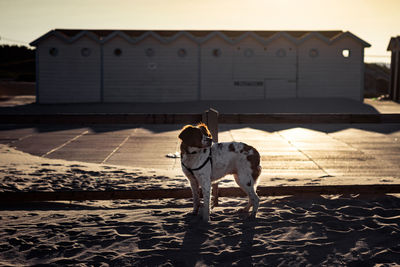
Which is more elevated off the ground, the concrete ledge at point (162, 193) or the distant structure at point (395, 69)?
the distant structure at point (395, 69)

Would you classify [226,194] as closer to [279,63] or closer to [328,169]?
[328,169]

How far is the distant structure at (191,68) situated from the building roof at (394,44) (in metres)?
6.33

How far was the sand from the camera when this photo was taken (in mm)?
4371

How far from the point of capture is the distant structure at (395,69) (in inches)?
1401

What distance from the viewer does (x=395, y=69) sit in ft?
118

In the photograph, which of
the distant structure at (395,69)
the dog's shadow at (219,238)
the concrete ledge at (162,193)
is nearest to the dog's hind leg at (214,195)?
the concrete ledge at (162,193)

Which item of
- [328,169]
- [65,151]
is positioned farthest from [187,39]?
[328,169]

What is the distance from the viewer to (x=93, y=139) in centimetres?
1525

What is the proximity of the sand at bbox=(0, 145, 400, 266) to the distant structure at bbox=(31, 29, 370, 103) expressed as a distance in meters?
24.7

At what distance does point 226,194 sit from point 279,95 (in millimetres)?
26001

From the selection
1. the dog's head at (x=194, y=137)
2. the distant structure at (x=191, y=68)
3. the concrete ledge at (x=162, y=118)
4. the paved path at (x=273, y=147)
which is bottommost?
the paved path at (x=273, y=147)

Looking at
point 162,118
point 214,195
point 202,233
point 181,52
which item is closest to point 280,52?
point 181,52

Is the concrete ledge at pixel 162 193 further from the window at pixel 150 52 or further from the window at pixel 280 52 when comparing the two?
the window at pixel 280 52

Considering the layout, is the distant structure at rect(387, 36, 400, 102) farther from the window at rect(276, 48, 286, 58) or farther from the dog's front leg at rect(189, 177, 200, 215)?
the dog's front leg at rect(189, 177, 200, 215)
